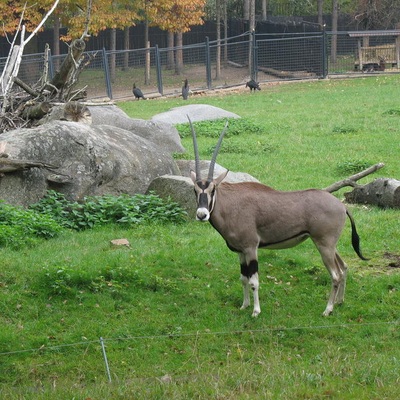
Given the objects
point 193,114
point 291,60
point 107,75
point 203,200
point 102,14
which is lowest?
point 193,114

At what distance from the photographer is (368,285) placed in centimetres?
946

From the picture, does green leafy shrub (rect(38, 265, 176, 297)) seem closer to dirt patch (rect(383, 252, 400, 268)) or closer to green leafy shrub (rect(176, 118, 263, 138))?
dirt patch (rect(383, 252, 400, 268))

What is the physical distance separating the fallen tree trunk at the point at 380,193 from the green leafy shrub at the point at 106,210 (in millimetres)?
2963

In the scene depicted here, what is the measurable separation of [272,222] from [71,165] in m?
4.49

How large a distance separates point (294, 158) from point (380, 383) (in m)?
11.3

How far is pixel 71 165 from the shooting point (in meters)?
12.3

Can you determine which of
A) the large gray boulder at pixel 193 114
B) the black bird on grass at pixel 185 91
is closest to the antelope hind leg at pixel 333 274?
the large gray boulder at pixel 193 114

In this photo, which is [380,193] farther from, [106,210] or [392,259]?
[106,210]

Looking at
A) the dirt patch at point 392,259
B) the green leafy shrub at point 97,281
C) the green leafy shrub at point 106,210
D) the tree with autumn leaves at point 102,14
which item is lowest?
the dirt patch at point 392,259

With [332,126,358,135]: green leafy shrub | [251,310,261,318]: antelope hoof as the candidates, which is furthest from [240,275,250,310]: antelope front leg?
[332,126,358,135]: green leafy shrub

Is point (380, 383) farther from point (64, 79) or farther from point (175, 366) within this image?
point (64, 79)

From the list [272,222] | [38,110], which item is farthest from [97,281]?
[38,110]

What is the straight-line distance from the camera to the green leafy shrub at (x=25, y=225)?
10781 millimetres

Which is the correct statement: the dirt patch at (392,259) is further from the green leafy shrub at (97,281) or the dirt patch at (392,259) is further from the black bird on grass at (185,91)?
the black bird on grass at (185,91)
